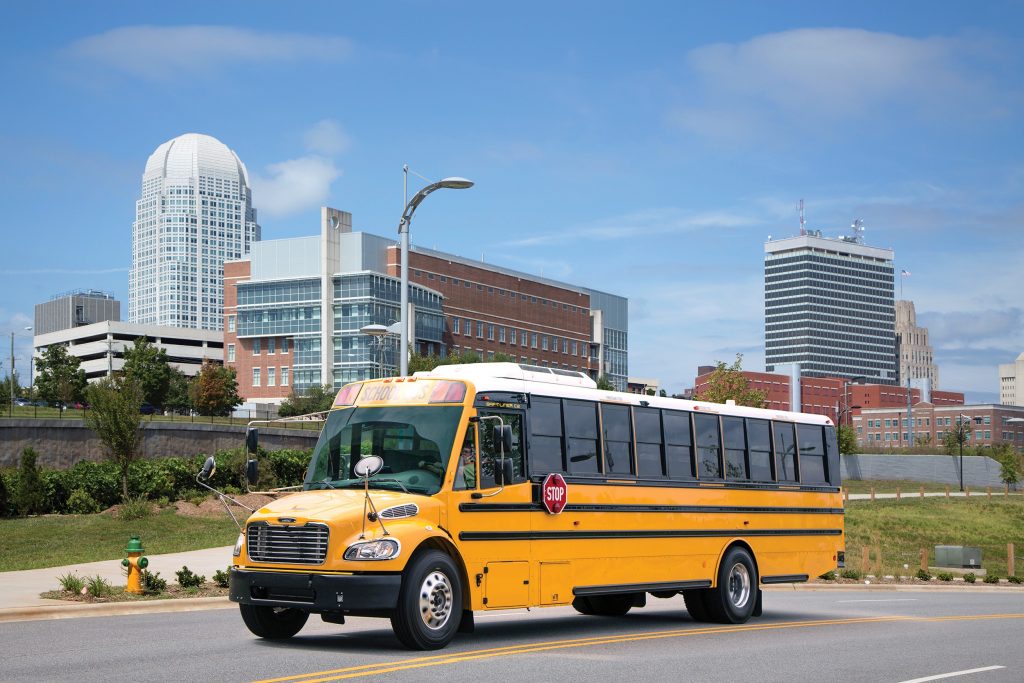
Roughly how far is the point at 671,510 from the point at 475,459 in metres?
4.20

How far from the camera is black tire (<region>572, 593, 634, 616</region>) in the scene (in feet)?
60.5

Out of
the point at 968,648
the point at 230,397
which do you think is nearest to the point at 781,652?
the point at 968,648

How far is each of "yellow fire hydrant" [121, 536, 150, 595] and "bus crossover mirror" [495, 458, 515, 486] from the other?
23.7 feet

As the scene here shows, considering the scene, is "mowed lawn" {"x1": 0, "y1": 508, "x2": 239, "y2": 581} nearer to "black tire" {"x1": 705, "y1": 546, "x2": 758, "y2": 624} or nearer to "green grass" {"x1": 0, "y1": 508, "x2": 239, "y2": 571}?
"green grass" {"x1": 0, "y1": 508, "x2": 239, "y2": 571}

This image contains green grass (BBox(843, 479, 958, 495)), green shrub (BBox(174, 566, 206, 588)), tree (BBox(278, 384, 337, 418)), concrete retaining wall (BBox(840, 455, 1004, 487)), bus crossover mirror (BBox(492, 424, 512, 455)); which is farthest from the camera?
concrete retaining wall (BBox(840, 455, 1004, 487))

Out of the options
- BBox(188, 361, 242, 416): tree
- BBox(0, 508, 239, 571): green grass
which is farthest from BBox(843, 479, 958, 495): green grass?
BBox(0, 508, 239, 571): green grass

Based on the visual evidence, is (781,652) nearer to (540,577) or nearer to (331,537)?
(540,577)

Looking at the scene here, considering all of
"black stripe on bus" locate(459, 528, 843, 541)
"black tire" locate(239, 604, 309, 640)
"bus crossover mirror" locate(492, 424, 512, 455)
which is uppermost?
"bus crossover mirror" locate(492, 424, 512, 455)

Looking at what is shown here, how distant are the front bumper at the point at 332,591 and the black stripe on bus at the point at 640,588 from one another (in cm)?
343

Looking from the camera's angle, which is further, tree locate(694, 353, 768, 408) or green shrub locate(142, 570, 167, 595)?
tree locate(694, 353, 768, 408)

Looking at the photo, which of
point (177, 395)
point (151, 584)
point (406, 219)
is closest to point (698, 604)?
point (151, 584)

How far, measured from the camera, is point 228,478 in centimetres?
4225

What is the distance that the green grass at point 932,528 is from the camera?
167ft

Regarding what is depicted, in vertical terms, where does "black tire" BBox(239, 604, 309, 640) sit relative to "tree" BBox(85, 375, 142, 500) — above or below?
below
